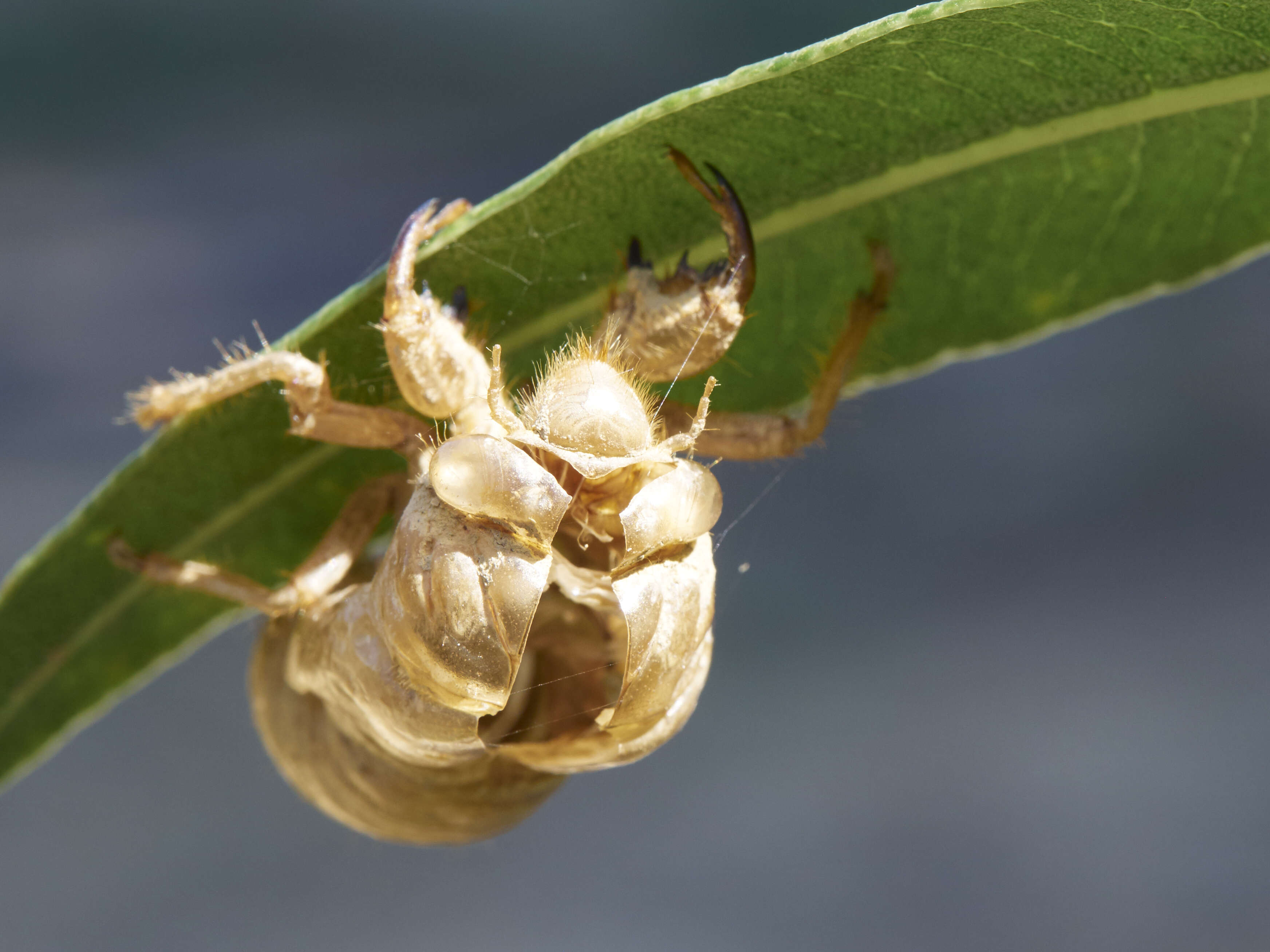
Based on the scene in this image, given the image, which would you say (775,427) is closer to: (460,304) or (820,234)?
(820,234)

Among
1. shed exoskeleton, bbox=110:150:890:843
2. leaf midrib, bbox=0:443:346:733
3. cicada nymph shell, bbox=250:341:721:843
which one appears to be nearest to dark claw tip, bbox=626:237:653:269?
shed exoskeleton, bbox=110:150:890:843

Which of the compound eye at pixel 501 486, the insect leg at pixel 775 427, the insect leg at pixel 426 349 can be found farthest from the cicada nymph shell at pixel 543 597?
the insect leg at pixel 775 427

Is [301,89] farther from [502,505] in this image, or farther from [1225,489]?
[1225,489]

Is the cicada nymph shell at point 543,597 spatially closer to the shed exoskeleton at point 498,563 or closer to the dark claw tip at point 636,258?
the shed exoskeleton at point 498,563

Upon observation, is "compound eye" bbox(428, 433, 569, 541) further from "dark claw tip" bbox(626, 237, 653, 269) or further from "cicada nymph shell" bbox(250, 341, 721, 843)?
"dark claw tip" bbox(626, 237, 653, 269)

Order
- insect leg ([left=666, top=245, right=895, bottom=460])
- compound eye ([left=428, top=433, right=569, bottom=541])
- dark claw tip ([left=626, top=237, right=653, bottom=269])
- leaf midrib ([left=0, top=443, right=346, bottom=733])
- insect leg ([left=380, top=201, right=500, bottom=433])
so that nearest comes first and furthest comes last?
compound eye ([left=428, top=433, right=569, bottom=541]) < insect leg ([left=380, top=201, right=500, bottom=433]) < dark claw tip ([left=626, top=237, right=653, bottom=269]) < insect leg ([left=666, top=245, right=895, bottom=460]) < leaf midrib ([left=0, top=443, right=346, bottom=733])

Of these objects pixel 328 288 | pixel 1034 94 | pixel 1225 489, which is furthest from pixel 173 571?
pixel 1225 489
